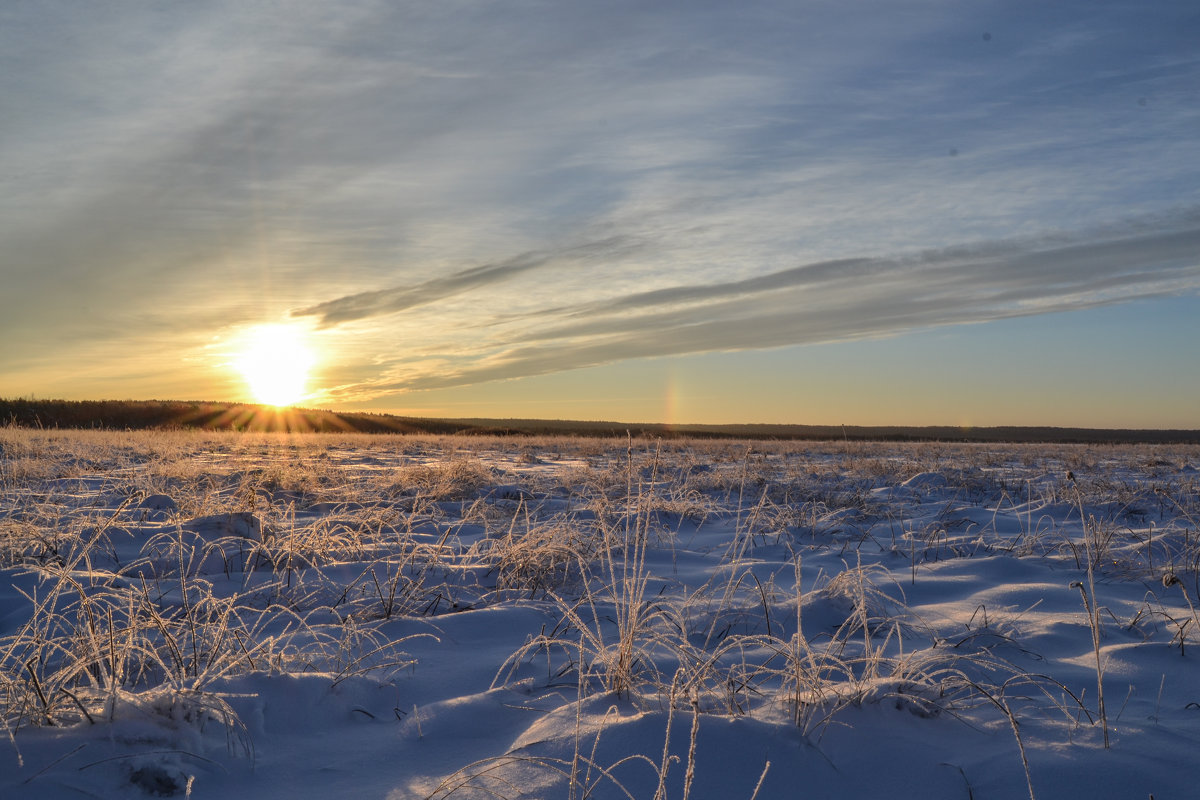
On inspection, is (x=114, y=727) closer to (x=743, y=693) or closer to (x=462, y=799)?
(x=462, y=799)

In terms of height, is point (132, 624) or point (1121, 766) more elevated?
point (132, 624)

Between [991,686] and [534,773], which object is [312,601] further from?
[991,686]

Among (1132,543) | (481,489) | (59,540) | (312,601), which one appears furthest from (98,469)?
(1132,543)

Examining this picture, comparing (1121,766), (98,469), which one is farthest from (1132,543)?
(98,469)

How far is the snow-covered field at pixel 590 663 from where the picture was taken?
72.9 inches

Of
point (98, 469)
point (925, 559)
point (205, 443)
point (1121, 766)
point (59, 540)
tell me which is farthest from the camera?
point (205, 443)

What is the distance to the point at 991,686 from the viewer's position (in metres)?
2.47

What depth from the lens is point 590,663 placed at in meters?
2.45

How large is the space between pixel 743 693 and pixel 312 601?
7.36ft

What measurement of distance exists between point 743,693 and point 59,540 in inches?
159

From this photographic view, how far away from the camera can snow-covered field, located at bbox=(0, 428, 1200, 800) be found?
185cm

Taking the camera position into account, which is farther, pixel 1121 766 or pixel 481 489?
pixel 481 489

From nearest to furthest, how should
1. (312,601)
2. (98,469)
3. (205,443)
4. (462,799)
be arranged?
(462,799) → (312,601) → (98,469) → (205,443)

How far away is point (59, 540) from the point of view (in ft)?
13.7
